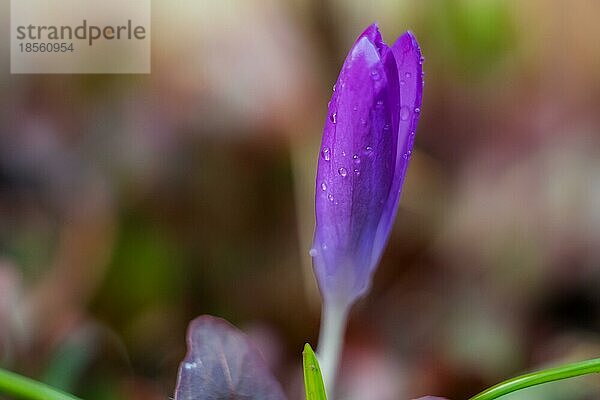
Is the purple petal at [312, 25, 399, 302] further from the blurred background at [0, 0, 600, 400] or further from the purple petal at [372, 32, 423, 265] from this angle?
the blurred background at [0, 0, 600, 400]

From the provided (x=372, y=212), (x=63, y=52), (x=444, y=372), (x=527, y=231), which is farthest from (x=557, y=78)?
(x=372, y=212)

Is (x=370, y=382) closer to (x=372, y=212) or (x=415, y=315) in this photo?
(x=415, y=315)

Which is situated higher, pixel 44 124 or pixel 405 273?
pixel 44 124

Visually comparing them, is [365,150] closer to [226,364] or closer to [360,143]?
[360,143]
